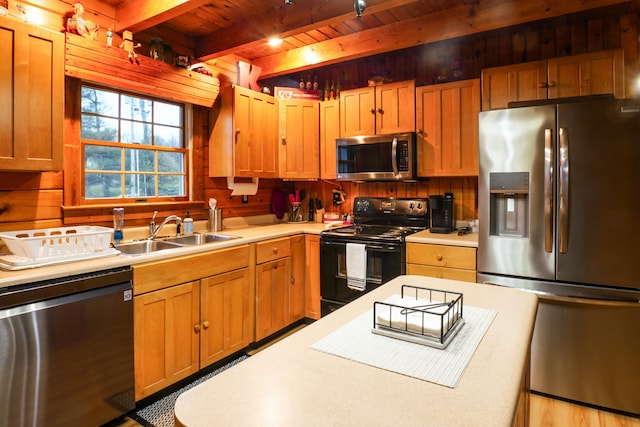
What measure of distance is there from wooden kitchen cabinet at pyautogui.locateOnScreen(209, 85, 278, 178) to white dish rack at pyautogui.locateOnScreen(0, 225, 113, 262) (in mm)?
1244

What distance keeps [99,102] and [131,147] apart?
360 millimetres

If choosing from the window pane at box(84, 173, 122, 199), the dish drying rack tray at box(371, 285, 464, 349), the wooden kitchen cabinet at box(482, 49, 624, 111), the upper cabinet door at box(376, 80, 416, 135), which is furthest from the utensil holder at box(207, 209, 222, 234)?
the dish drying rack tray at box(371, 285, 464, 349)

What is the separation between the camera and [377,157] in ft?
11.0

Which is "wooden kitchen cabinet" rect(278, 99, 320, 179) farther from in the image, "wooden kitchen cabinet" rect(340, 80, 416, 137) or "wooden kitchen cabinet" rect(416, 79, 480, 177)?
"wooden kitchen cabinet" rect(416, 79, 480, 177)

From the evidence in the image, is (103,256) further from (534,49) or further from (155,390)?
(534,49)

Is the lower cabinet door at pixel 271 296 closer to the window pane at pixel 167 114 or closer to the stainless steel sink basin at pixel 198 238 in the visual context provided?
the stainless steel sink basin at pixel 198 238

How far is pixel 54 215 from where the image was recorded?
2383mm

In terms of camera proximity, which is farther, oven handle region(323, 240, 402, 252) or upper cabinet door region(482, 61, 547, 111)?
oven handle region(323, 240, 402, 252)

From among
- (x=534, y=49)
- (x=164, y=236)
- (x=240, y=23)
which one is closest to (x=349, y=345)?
(x=164, y=236)

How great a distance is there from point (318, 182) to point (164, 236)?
1745mm

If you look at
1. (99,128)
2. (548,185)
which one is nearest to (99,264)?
(99,128)

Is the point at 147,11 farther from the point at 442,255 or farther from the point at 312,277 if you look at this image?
the point at 442,255

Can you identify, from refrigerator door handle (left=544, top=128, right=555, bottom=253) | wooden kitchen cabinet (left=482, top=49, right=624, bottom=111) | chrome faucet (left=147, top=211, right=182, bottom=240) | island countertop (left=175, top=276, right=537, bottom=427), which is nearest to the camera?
island countertop (left=175, top=276, right=537, bottom=427)

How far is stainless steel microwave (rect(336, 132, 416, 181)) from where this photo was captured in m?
3.21
